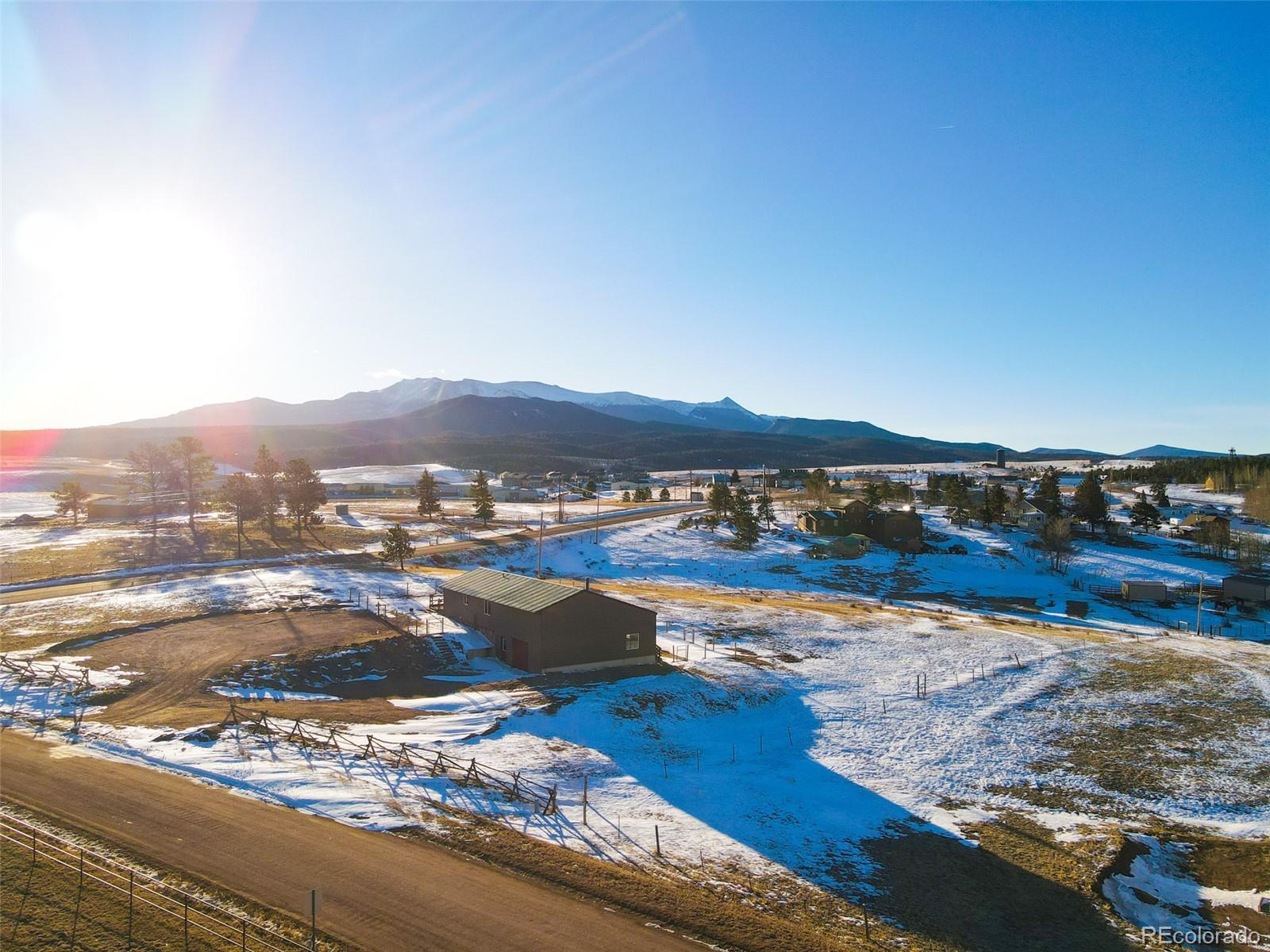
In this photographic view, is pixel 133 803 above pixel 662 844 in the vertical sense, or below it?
above

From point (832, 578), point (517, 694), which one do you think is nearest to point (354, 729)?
point (517, 694)

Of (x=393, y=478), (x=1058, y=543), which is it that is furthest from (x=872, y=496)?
(x=393, y=478)

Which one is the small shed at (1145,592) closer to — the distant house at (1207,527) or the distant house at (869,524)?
the distant house at (869,524)

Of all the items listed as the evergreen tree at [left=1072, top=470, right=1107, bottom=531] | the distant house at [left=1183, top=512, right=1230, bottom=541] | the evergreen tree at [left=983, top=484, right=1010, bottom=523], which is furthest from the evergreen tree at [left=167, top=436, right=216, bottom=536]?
the distant house at [left=1183, top=512, right=1230, bottom=541]

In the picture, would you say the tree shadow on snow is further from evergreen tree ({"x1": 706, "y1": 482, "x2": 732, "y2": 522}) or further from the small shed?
evergreen tree ({"x1": 706, "y1": 482, "x2": 732, "y2": 522})

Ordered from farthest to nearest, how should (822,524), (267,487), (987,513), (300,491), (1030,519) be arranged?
(1030,519)
(987,513)
(822,524)
(300,491)
(267,487)

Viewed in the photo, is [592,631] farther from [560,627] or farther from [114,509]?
[114,509]

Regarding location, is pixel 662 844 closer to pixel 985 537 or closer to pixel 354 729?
pixel 354 729
